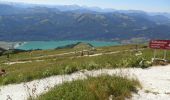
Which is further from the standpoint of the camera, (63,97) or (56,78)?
A: (56,78)

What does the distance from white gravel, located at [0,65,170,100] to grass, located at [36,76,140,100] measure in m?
0.58

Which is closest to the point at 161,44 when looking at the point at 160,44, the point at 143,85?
the point at 160,44

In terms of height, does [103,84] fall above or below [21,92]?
above

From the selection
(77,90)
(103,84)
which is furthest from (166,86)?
(77,90)

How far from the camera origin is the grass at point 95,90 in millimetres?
15741

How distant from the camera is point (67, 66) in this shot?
93.8ft

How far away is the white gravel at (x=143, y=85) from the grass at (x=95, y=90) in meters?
0.58

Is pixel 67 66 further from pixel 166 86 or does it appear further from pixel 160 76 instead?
pixel 166 86

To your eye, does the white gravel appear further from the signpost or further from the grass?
the signpost

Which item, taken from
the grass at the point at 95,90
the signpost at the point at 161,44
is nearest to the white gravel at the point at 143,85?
the grass at the point at 95,90

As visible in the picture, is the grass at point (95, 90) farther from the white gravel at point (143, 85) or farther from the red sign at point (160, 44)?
the red sign at point (160, 44)

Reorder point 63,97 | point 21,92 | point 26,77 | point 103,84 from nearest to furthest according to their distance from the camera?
point 63,97 < point 103,84 < point 21,92 < point 26,77

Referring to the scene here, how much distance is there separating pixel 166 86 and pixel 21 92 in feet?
31.1

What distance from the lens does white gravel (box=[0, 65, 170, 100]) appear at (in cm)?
1808
